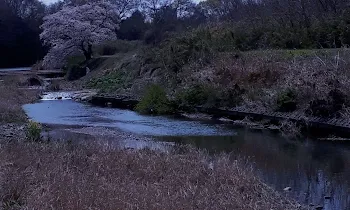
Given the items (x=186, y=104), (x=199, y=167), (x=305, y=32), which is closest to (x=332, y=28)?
(x=305, y=32)

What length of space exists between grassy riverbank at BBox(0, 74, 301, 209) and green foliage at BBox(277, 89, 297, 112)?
8.42 metres

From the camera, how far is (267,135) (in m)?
19.3

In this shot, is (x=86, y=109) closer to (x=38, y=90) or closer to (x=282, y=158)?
(x=38, y=90)

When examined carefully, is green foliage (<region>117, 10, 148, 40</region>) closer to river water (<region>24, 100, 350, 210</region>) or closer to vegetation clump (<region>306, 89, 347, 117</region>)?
river water (<region>24, 100, 350, 210</region>)

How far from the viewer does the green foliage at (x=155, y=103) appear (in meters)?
26.4

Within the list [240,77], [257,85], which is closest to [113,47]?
[240,77]

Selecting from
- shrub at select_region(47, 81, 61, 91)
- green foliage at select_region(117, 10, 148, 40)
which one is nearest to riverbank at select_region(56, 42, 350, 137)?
shrub at select_region(47, 81, 61, 91)

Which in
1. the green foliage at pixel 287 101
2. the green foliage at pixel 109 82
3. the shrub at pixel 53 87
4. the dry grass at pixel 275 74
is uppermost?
the dry grass at pixel 275 74

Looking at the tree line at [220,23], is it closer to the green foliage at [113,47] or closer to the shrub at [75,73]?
the green foliage at [113,47]

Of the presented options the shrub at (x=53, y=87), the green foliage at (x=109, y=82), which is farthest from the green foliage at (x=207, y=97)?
the shrub at (x=53, y=87)

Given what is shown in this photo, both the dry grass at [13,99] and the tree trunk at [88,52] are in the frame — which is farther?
the tree trunk at [88,52]

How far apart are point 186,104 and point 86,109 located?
Result: 5.57 meters

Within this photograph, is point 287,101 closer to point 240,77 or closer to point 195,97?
point 240,77

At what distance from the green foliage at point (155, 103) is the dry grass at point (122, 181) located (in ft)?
42.8
